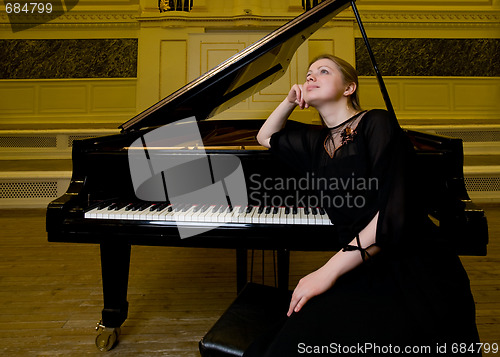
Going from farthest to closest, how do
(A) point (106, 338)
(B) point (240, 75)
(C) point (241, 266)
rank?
(C) point (241, 266), (B) point (240, 75), (A) point (106, 338)

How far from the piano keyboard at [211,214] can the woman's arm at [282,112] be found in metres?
0.31

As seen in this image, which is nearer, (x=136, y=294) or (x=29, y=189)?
(x=136, y=294)

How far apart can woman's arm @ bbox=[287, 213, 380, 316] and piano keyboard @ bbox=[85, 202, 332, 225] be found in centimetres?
23

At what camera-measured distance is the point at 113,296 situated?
1533 mm

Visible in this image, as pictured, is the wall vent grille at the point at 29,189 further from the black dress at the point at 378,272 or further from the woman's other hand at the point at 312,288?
the woman's other hand at the point at 312,288

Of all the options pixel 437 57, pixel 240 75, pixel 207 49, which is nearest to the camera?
pixel 240 75

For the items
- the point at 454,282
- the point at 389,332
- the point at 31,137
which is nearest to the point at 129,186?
the point at 389,332

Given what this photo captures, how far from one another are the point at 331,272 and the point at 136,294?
5.34 ft

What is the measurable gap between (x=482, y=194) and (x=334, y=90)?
4421 mm

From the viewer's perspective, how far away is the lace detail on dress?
1099 mm

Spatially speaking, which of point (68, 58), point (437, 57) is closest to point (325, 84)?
point (437, 57)

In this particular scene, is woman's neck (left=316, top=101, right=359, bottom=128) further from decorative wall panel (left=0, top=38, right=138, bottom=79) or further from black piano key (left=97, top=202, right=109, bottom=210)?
decorative wall panel (left=0, top=38, right=138, bottom=79)

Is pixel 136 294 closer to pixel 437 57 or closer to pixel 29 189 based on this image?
pixel 29 189

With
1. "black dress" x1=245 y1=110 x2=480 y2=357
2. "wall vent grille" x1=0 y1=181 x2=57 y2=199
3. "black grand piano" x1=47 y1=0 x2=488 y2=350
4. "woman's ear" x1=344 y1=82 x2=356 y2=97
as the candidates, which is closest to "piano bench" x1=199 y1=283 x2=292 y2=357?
"black dress" x1=245 y1=110 x2=480 y2=357
